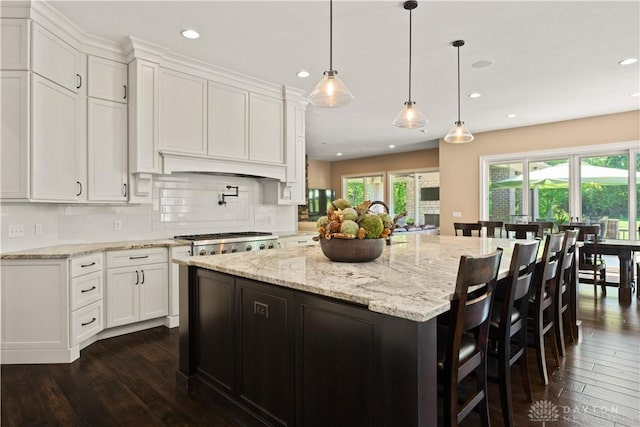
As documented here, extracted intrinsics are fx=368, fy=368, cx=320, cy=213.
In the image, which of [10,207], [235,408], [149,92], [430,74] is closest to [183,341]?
[235,408]

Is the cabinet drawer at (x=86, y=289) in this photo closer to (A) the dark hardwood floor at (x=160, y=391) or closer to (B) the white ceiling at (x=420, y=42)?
(A) the dark hardwood floor at (x=160, y=391)

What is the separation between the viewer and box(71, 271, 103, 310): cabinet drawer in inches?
115

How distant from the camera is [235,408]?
2.02 m

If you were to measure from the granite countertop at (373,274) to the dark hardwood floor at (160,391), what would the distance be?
0.85 meters

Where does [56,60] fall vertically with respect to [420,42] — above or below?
below

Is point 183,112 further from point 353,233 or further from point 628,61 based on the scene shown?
point 628,61

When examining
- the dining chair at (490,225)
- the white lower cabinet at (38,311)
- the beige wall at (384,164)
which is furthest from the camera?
the beige wall at (384,164)

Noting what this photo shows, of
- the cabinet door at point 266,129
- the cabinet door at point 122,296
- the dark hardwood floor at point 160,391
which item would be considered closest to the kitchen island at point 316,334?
the dark hardwood floor at point 160,391

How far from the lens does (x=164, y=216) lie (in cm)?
411

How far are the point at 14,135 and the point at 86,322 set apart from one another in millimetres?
1566

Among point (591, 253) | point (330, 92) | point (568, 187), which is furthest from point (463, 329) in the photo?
point (568, 187)

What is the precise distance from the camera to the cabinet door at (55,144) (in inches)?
113

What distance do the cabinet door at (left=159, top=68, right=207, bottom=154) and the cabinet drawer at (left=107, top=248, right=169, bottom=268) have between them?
104cm

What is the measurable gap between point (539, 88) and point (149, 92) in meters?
4.53
